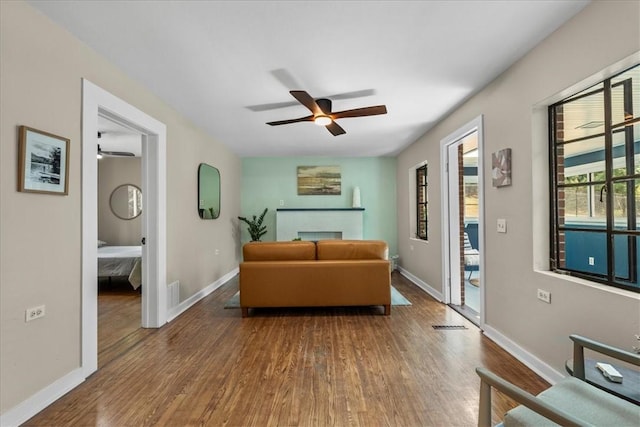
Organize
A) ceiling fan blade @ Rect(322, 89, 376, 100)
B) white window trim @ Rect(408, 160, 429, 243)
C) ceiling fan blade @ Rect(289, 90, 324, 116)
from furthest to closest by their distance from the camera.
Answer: white window trim @ Rect(408, 160, 429, 243)
ceiling fan blade @ Rect(322, 89, 376, 100)
ceiling fan blade @ Rect(289, 90, 324, 116)

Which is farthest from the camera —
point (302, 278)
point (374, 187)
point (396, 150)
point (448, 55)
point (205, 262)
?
point (374, 187)

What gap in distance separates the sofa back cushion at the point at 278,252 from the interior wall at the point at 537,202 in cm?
195

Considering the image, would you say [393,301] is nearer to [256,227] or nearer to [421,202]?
[421,202]

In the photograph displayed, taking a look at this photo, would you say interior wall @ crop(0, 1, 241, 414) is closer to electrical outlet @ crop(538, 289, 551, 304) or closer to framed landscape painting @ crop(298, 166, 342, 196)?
electrical outlet @ crop(538, 289, 551, 304)

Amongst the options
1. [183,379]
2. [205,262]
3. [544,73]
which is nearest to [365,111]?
[544,73]

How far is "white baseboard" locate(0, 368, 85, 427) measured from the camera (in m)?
1.66

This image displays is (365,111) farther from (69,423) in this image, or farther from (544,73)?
(69,423)

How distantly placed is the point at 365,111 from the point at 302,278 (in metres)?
1.97

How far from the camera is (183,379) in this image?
2166 mm

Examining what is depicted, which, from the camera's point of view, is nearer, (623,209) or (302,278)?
(623,209)

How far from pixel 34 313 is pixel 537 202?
3547mm

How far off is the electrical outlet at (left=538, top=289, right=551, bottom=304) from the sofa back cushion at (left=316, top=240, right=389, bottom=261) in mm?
1608

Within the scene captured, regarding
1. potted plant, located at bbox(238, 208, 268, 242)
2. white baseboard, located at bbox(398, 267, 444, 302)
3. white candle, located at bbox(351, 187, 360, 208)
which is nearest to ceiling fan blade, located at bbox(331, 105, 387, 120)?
white baseboard, located at bbox(398, 267, 444, 302)

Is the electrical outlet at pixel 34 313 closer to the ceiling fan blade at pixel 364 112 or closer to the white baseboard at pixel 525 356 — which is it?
the ceiling fan blade at pixel 364 112
